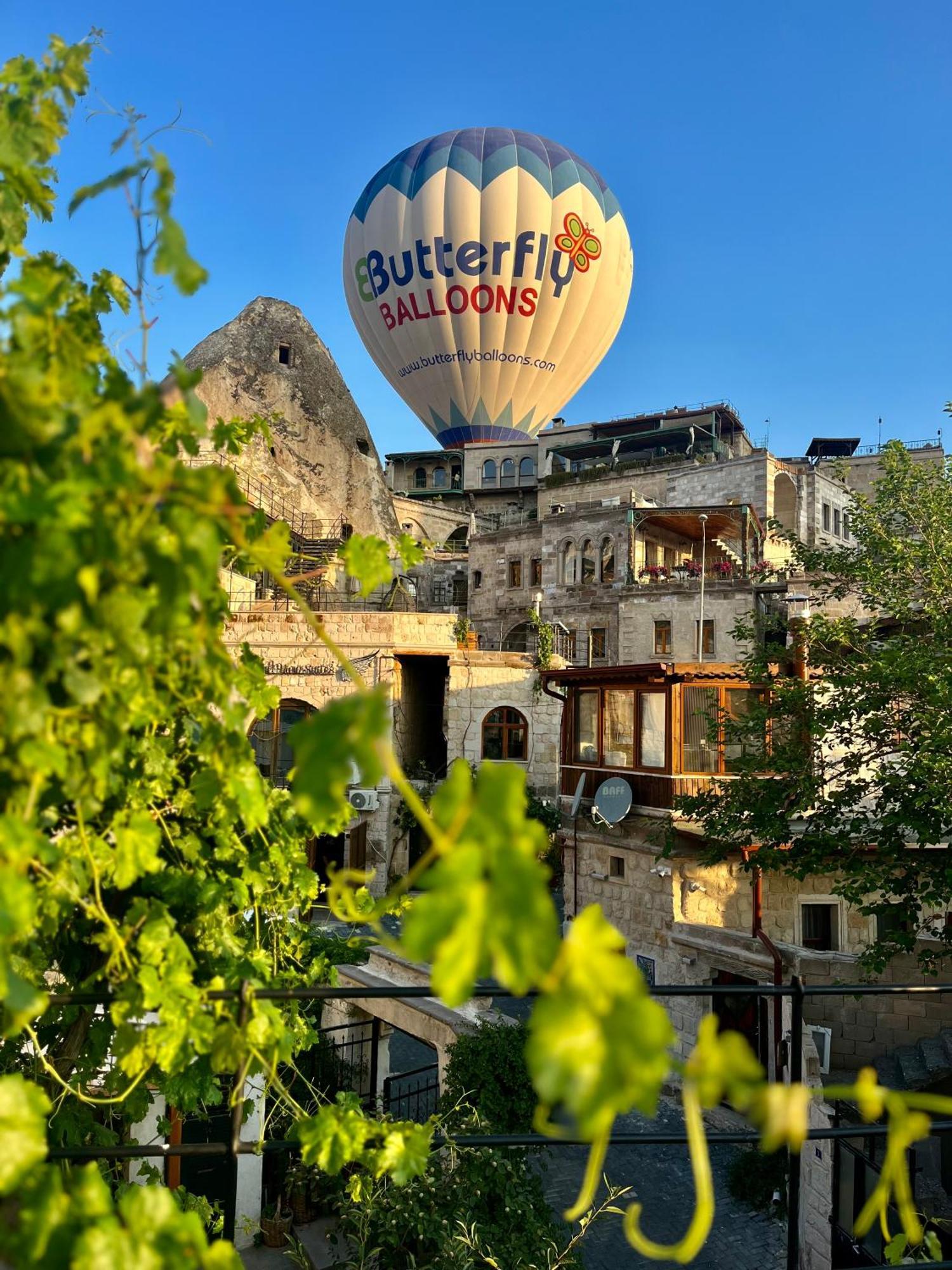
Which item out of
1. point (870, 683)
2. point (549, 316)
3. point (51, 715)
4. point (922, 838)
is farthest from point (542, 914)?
point (549, 316)

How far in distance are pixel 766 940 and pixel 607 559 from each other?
2088 cm

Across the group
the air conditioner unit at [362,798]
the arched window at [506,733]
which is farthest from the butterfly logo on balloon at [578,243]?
the air conditioner unit at [362,798]

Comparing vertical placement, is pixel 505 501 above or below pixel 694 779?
above

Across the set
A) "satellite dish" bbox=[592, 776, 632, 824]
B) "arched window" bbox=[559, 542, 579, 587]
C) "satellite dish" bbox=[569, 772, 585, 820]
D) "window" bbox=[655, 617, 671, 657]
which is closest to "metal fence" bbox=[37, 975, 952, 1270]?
"satellite dish" bbox=[592, 776, 632, 824]

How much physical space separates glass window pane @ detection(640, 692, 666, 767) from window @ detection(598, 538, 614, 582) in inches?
668

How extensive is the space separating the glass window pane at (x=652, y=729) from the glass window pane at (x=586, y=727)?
1.27 meters

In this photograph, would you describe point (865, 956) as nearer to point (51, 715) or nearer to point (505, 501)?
point (51, 715)

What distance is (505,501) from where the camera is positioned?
176 feet

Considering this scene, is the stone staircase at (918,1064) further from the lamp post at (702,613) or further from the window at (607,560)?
the window at (607,560)

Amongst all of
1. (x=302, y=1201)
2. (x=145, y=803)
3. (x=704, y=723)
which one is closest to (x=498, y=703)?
(x=704, y=723)

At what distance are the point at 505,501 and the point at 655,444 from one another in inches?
370

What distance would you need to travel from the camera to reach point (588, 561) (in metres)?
33.2

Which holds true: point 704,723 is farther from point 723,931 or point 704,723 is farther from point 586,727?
point 723,931

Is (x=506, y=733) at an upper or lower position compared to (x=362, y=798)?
upper
